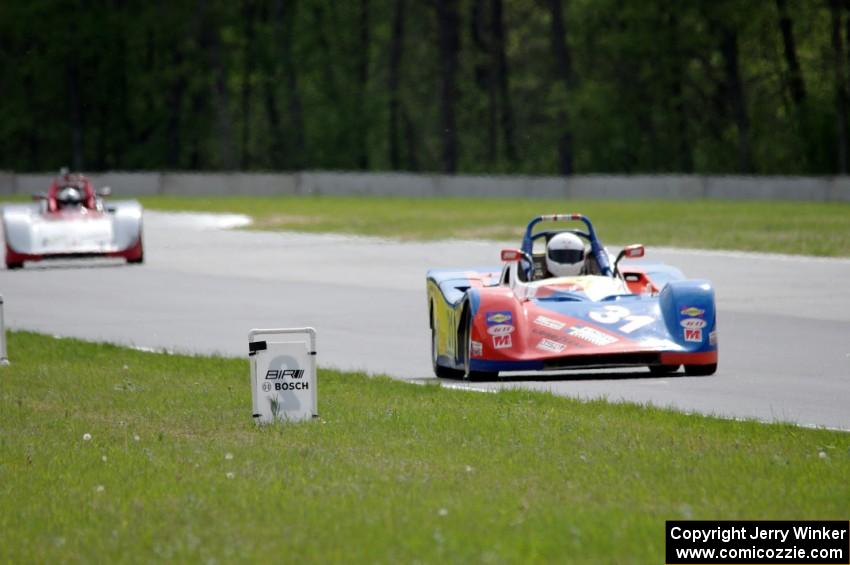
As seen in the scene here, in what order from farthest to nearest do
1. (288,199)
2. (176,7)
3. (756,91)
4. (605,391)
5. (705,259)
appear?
(176,7) < (756,91) < (288,199) < (705,259) < (605,391)

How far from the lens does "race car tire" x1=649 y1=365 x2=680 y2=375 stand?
13.5 meters

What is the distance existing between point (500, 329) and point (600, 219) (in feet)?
90.8

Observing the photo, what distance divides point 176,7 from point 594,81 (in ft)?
67.6

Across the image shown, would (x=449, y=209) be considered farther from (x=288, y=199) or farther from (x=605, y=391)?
(x=605, y=391)

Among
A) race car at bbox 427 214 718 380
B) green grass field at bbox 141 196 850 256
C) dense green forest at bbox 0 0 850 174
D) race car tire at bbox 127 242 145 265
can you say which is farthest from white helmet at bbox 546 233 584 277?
dense green forest at bbox 0 0 850 174

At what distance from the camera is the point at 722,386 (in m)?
12.8

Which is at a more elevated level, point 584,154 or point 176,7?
point 176,7

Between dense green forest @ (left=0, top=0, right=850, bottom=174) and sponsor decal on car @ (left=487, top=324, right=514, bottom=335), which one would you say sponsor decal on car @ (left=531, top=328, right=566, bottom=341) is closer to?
sponsor decal on car @ (left=487, top=324, right=514, bottom=335)

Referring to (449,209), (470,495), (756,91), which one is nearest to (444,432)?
(470,495)

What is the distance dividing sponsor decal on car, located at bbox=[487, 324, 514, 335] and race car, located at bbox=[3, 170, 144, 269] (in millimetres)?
16339

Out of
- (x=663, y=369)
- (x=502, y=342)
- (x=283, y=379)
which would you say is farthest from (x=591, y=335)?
(x=283, y=379)

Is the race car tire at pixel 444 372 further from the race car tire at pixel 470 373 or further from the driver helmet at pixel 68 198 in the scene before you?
the driver helmet at pixel 68 198

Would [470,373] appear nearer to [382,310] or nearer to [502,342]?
[502,342]

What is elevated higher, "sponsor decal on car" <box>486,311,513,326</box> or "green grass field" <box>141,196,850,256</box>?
"sponsor decal on car" <box>486,311,513,326</box>
